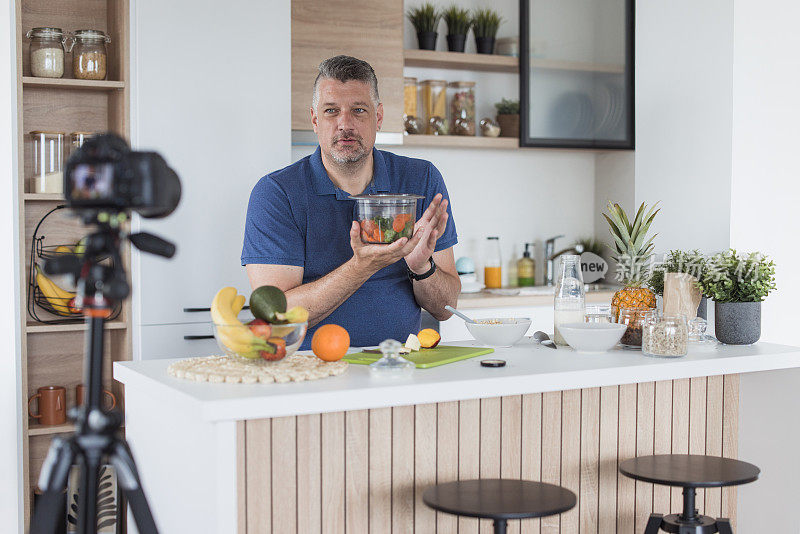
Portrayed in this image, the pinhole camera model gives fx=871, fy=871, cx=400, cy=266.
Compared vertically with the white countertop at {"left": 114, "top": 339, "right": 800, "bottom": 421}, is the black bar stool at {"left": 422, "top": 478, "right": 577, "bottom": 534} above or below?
below

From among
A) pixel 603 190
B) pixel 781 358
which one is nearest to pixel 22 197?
pixel 781 358

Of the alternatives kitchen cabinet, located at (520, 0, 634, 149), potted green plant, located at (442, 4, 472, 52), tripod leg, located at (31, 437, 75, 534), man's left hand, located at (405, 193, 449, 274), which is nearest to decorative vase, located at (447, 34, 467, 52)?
potted green plant, located at (442, 4, 472, 52)

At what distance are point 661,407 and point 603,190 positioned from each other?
274cm

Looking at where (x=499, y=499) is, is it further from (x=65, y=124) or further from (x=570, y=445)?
(x=65, y=124)

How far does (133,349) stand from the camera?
11.2ft

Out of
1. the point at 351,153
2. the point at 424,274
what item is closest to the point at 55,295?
the point at 351,153

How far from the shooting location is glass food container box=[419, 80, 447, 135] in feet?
14.0

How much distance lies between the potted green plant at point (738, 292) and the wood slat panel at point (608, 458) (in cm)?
46

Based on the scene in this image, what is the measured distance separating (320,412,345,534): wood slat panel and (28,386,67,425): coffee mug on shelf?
1955 millimetres

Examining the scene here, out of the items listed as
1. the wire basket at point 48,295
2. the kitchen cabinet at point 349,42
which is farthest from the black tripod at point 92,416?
the kitchen cabinet at point 349,42

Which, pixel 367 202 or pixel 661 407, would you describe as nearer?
pixel 367 202

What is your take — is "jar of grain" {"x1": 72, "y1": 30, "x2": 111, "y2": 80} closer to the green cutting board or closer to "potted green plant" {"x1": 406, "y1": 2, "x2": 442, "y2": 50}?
"potted green plant" {"x1": 406, "y1": 2, "x2": 442, "y2": 50}

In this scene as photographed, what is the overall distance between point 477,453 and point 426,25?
2789 mm

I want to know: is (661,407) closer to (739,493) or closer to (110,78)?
(739,493)
